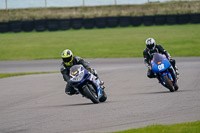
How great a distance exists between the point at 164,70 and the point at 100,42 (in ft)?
76.5

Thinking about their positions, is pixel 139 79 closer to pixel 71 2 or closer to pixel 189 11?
pixel 189 11

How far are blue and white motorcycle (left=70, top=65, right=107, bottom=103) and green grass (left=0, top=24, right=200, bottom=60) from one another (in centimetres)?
1691

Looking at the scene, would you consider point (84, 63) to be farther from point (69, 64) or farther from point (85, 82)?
point (85, 82)

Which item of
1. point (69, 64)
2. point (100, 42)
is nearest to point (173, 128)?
point (69, 64)

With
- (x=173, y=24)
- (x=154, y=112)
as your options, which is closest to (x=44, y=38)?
(x=173, y=24)

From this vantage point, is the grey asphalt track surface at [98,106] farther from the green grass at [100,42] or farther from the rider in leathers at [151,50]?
the green grass at [100,42]

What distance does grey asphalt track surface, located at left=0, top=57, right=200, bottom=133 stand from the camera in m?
8.34

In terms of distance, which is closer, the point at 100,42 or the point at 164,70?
the point at 164,70

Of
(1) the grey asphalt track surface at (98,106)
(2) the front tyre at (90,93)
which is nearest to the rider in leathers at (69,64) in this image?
(1) the grey asphalt track surface at (98,106)

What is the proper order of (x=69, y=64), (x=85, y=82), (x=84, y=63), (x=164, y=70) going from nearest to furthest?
1. (x=85, y=82)
2. (x=84, y=63)
3. (x=69, y=64)
4. (x=164, y=70)

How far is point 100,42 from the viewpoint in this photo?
36.0 m

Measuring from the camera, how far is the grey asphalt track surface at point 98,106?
834 centimetres

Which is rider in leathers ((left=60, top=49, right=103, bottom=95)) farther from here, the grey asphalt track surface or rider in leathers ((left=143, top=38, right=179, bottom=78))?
rider in leathers ((left=143, top=38, right=179, bottom=78))

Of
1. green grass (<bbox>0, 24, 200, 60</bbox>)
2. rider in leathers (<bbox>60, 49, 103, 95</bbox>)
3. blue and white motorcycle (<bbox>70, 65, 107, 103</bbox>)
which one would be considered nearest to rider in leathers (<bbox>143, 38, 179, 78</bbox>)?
rider in leathers (<bbox>60, 49, 103, 95</bbox>)
